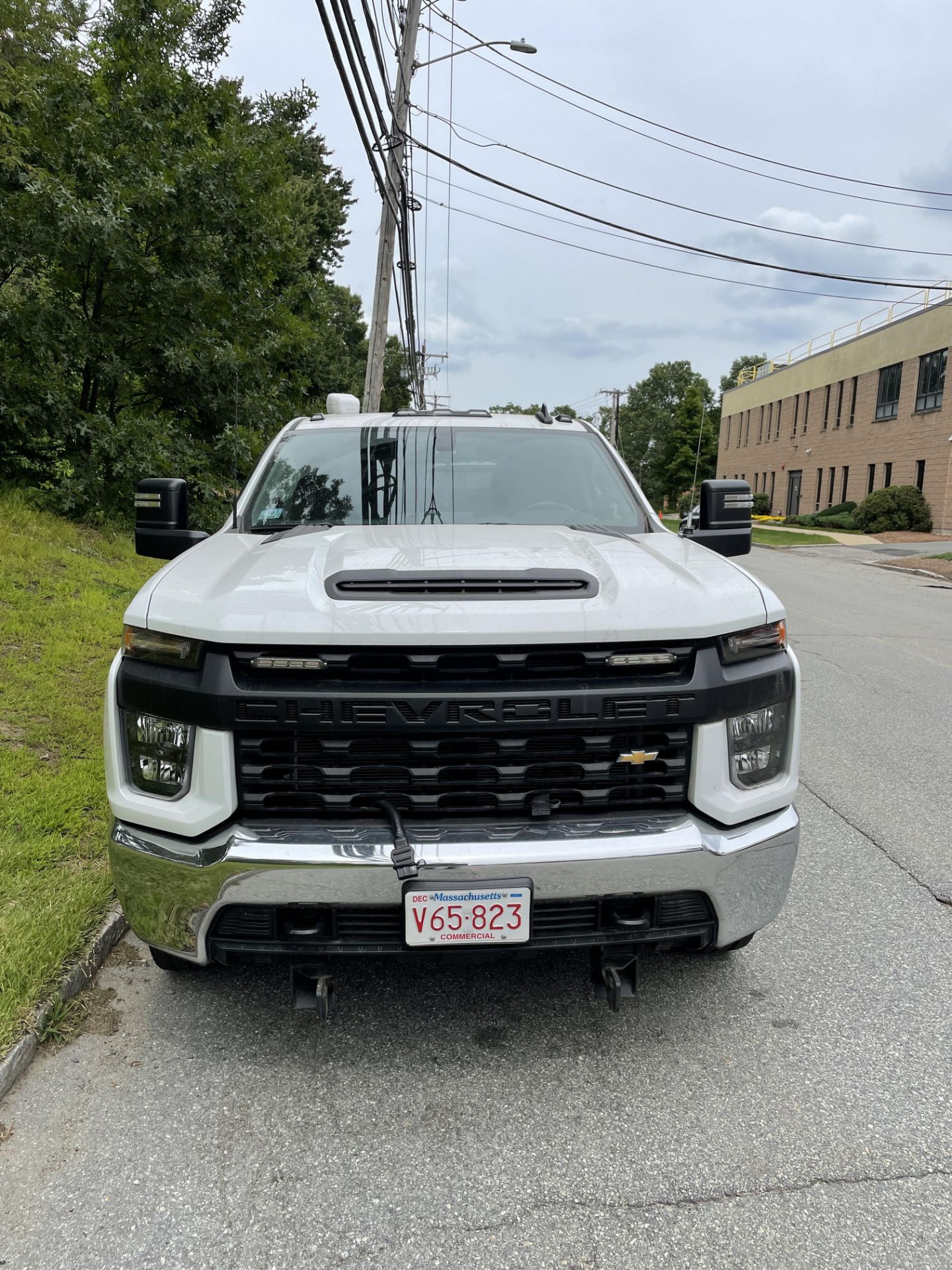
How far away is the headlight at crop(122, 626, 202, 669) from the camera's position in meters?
2.16

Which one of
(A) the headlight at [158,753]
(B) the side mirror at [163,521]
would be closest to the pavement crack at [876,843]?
(A) the headlight at [158,753]

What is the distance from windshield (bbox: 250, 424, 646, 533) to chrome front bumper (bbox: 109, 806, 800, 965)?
1.52 metres

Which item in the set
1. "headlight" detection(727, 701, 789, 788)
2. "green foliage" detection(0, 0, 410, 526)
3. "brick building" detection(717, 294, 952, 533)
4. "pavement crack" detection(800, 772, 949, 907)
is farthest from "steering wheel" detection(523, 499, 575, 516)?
"brick building" detection(717, 294, 952, 533)

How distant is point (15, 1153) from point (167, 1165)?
1.26 ft

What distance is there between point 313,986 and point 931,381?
36237 mm

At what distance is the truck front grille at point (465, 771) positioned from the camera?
7.04 feet

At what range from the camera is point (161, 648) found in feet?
7.25

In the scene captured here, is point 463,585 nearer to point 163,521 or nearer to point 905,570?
point 163,521

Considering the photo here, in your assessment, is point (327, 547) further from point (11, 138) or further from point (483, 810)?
point (11, 138)

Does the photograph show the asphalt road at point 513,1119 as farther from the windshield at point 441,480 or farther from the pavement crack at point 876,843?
the windshield at point 441,480

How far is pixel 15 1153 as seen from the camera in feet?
6.79

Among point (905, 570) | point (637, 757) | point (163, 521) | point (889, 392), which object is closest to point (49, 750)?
point (163, 521)

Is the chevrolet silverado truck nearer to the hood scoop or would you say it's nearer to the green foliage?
the hood scoop

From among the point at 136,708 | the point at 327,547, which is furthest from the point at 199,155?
the point at 136,708
